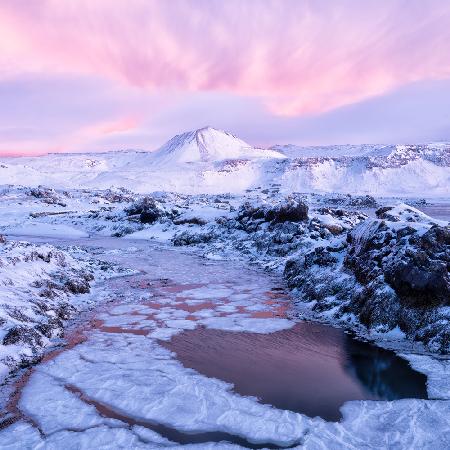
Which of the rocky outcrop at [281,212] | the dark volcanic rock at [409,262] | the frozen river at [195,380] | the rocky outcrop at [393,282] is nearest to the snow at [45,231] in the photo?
the rocky outcrop at [281,212]

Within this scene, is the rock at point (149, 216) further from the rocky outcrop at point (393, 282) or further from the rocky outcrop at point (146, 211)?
the rocky outcrop at point (393, 282)

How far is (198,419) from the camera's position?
798 centimetres

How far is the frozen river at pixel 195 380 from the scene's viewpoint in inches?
296

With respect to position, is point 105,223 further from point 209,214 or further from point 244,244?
point 244,244

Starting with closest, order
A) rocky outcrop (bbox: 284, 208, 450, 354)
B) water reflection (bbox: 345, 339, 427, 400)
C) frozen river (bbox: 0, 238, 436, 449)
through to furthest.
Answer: frozen river (bbox: 0, 238, 436, 449) → water reflection (bbox: 345, 339, 427, 400) → rocky outcrop (bbox: 284, 208, 450, 354)

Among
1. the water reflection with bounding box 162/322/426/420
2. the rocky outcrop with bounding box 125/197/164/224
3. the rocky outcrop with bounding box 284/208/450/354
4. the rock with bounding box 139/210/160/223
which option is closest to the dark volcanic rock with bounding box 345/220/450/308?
→ the rocky outcrop with bounding box 284/208/450/354

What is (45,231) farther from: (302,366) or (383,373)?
(383,373)

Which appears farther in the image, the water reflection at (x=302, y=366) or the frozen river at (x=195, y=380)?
the water reflection at (x=302, y=366)

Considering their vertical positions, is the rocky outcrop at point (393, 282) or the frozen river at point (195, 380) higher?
the rocky outcrop at point (393, 282)

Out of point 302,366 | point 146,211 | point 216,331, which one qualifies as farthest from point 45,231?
point 302,366

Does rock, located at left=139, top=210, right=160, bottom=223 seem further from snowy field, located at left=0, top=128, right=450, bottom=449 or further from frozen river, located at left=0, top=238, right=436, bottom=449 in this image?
frozen river, located at left=0, top=238, right=436, bottom=449

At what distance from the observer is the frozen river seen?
7527mm

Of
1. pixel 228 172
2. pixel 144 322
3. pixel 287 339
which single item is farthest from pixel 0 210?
pixel 228 172

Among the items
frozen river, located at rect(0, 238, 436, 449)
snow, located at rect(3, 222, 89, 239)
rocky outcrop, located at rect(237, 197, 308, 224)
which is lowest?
frozen river, located at rect(0, 238, 436, 449)
